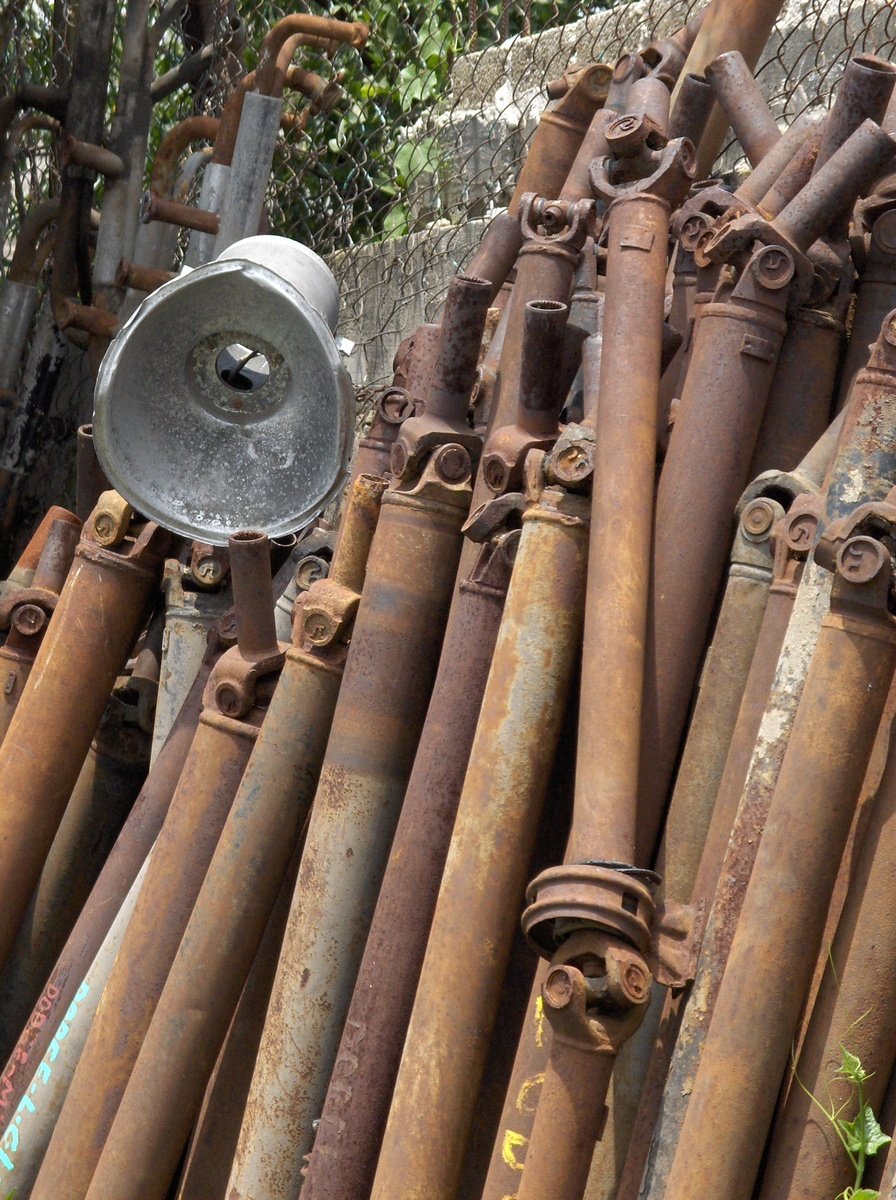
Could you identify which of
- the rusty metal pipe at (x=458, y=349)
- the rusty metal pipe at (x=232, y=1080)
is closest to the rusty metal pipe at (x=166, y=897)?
the rusty metal pipe at (x=232, y=1080)

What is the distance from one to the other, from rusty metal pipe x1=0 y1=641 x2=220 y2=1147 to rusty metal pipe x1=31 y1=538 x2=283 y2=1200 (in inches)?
8.5

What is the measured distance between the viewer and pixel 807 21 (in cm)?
400

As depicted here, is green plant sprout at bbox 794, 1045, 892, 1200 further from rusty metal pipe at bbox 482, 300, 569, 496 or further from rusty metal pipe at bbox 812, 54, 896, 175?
rusty metal pipe at bbox 812, 54, 896, 175

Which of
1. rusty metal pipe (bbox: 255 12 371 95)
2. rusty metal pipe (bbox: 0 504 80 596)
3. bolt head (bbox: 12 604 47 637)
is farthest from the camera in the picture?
rusty metal pipe (bbox: 255 12 371 95)

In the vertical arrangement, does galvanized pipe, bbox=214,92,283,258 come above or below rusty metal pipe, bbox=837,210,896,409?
above

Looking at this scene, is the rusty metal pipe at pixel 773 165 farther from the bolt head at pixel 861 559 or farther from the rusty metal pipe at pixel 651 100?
the bolt head at pixel 861 559

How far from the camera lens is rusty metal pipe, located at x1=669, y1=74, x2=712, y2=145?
292 cm

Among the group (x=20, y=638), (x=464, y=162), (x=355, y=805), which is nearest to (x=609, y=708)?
(x=355, y=805)

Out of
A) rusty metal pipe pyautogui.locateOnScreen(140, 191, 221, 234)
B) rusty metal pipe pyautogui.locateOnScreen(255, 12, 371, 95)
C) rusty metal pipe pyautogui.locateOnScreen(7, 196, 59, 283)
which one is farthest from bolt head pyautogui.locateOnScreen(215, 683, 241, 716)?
rusty metal pipe pyautogui.locateOnScreen(7, 196, 59, 283)

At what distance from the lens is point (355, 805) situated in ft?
7.98

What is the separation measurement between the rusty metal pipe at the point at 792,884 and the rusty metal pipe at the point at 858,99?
0.83 m

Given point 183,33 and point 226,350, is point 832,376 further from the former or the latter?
point 183,33

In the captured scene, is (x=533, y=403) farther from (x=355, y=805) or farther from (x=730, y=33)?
(x=730, y=33)

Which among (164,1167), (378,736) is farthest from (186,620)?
(164,1167)
